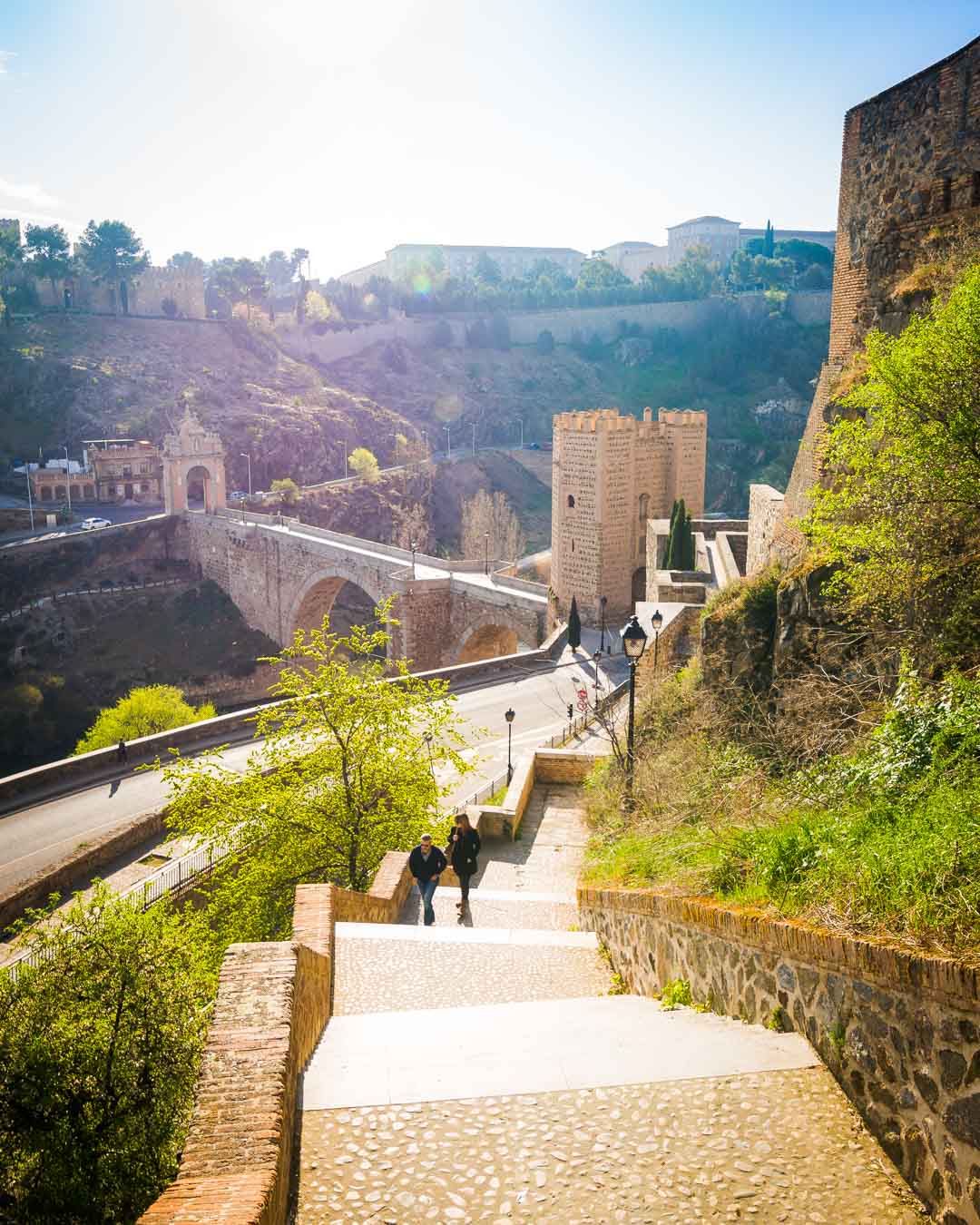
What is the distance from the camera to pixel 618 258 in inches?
4759

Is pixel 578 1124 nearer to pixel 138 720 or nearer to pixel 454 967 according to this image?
pixel 454 967

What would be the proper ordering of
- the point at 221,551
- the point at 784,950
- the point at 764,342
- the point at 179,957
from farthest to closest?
the point at 764,342, the point at 221,551, the point at 179,957, the point at 784,950

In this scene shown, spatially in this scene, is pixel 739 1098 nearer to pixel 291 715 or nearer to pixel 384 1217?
pixel 384 1217

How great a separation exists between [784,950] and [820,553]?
5.19 metres

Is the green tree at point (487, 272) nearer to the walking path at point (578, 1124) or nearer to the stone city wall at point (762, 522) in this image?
the stone city wall at point (762, 522)

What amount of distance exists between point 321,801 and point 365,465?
164 feet

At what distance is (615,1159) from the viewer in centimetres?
309

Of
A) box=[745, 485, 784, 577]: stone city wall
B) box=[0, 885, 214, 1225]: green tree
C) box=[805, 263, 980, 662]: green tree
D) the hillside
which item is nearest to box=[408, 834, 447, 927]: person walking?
box=[0, 885, 214, 1225]: green tree

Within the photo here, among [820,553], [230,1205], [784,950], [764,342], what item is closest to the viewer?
[230,1205]

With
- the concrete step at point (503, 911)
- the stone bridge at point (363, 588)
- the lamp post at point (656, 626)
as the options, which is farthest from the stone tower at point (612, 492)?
the concrete step at point (503, 911)

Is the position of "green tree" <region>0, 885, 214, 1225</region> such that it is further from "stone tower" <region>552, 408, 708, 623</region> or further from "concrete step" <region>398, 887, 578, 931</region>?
"stone tower" <region>552, 408, 708, 623</region>

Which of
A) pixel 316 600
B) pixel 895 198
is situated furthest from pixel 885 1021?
pixel 316 600

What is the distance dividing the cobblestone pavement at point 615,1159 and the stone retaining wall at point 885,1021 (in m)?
0.12

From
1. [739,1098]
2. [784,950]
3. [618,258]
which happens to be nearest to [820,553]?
[784,950]
